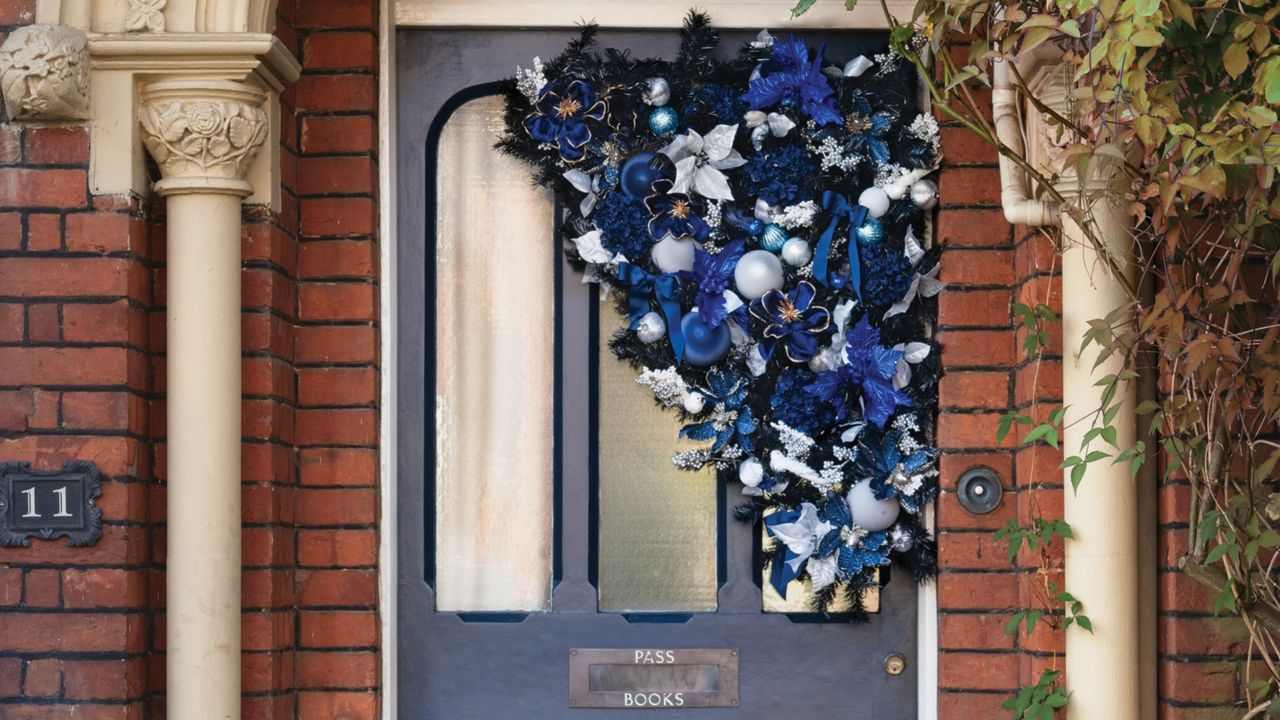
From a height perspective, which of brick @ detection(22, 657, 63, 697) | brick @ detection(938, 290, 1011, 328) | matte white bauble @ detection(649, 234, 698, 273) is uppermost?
matte white bauble @ detection(649, 234, 698, 273)

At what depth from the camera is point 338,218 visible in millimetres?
3861

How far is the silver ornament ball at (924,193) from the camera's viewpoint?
12.7 ft

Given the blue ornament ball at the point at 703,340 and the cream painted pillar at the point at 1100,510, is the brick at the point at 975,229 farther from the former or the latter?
the blue ornament ball at the point at 703,340

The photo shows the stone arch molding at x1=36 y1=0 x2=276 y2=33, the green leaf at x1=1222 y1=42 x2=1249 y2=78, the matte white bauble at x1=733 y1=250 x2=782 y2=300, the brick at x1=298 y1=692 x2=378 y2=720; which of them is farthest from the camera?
the matte white bauble at x1=733 y1=250 x2=782 y2=300

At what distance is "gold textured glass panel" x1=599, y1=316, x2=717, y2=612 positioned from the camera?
3961mm

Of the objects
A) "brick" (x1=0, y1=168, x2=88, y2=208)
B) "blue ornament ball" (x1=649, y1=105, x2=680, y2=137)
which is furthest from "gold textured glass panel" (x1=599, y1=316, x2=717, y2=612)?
"brick" (x1=0, y1=168, x2=88, y2=208)

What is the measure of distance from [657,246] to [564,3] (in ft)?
2.22

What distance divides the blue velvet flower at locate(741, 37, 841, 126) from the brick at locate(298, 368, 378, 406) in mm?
1184

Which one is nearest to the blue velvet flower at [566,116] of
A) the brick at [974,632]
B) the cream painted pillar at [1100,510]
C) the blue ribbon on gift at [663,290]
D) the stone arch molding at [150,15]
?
the blue ribbon on gift at [663,290]

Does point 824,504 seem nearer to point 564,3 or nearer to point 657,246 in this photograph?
point 657,246

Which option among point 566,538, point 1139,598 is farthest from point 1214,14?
point 566,538

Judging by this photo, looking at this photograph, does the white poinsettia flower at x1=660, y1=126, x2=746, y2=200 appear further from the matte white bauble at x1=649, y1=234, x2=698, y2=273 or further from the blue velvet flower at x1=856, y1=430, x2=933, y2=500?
the blue velvet flower at x1=856, y1=430, x2=933, y2=500

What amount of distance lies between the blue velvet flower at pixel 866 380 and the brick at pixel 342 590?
1181 mm

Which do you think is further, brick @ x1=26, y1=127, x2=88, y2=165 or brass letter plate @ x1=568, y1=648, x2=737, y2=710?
brass letter plate @ x1=568, y1=648, x2=737, y2=710
